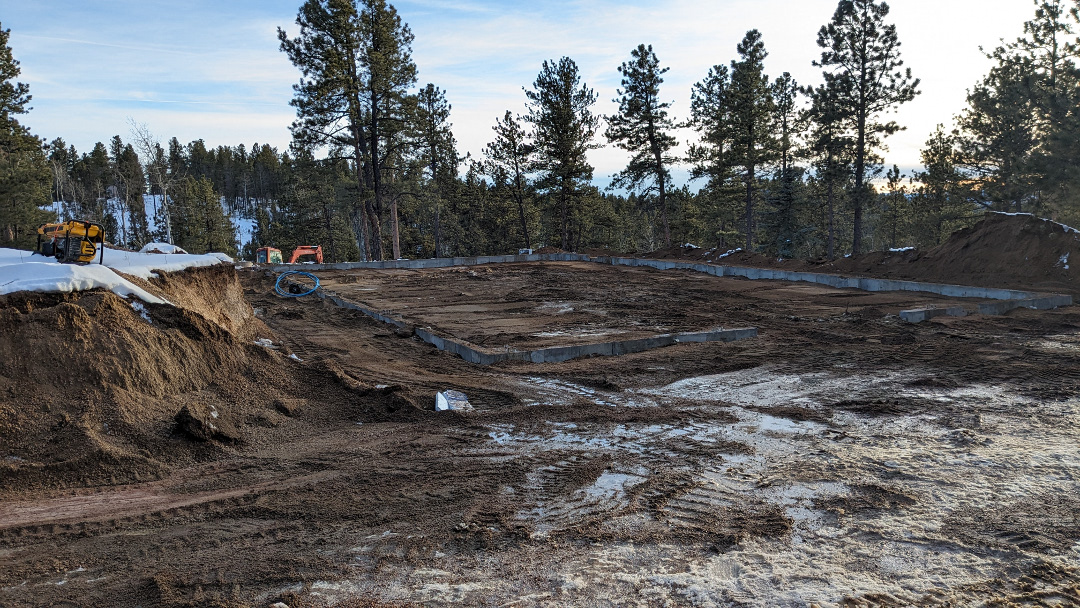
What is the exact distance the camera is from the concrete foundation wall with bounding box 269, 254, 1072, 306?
13695 millimetres

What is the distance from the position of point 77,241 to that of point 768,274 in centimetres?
1801

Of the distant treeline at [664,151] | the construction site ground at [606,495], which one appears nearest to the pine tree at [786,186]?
the distant treeline at [664,151]

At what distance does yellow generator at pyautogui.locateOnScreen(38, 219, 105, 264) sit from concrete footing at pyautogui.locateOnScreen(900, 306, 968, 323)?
41.8 feet

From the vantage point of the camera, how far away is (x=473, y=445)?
543cm

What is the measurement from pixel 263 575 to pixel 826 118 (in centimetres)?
2857

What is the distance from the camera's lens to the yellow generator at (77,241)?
768 centimetres

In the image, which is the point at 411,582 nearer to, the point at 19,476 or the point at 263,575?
the point at 263,575

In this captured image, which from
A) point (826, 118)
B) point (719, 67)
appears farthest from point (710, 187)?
point (826, 118)

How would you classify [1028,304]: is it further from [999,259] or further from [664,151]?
[664,151]

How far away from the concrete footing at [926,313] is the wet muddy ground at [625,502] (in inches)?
119

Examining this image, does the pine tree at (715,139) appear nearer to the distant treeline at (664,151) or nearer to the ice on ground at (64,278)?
the distant treeline at (664,151)

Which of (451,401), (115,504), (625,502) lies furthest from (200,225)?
(625,502)

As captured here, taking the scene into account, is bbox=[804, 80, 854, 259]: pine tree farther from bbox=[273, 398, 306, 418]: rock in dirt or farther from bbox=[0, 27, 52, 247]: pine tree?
bbox=[0, 27, 52, 247]: pine tree

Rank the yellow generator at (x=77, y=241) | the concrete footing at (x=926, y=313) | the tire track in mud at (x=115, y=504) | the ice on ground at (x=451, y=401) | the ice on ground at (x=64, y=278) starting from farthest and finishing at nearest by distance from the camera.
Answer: the concrete footing at (x=926, y=313) < the yellow generator at (x=77, y=241) < the ice on ground at (x=451, y=401) < the ice on ground at (x=64, y=278) < the tire track in mud at (x=115, y=504)
